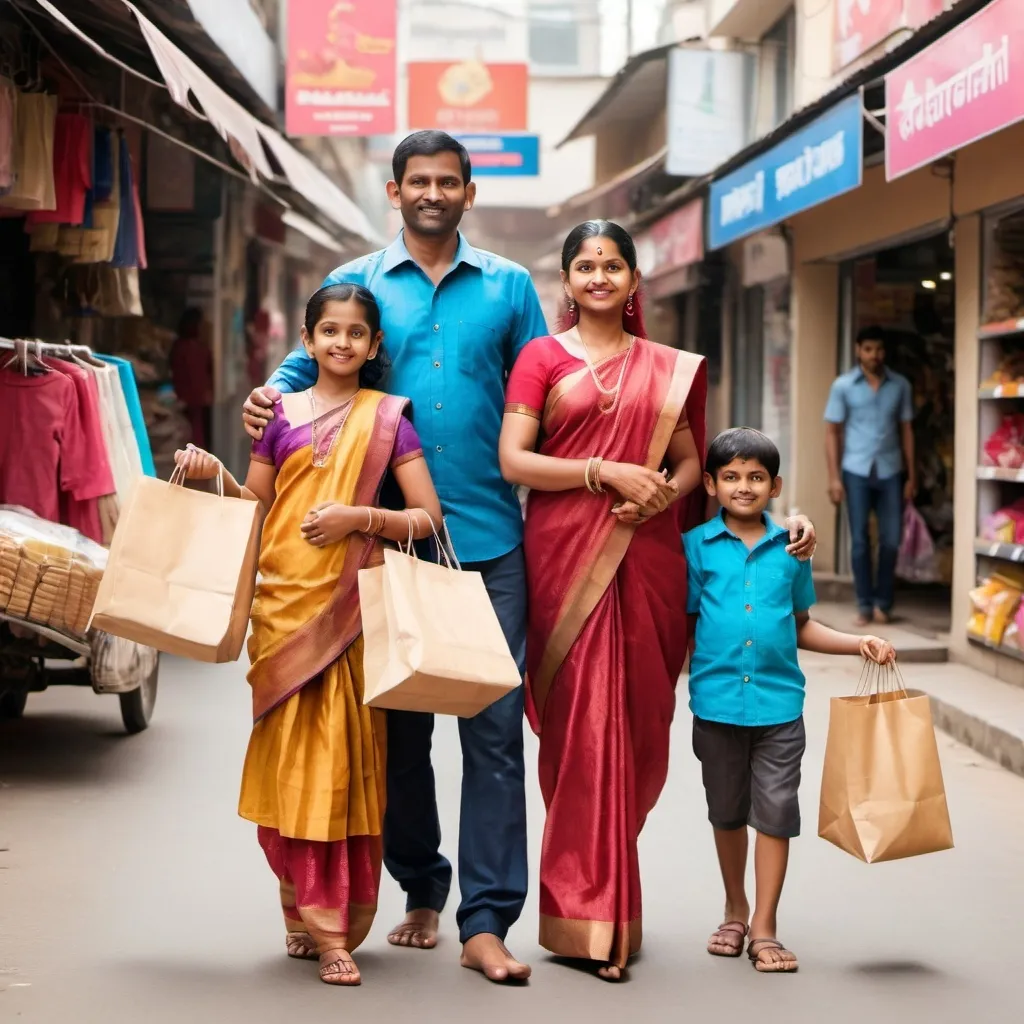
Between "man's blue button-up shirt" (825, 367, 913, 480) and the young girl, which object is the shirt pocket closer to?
the young girl

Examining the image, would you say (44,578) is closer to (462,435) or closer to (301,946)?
(301,946)

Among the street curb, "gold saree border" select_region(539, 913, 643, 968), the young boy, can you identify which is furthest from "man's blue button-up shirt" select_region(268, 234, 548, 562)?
the street curb

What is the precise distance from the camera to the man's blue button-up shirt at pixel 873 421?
1055cm

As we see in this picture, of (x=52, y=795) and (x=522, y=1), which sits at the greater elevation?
(x=522, y=1)

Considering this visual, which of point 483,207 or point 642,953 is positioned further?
point 483,207

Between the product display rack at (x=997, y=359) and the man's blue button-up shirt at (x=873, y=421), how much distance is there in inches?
60.8

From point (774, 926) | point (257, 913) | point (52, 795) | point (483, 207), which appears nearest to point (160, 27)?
point (52, 795)

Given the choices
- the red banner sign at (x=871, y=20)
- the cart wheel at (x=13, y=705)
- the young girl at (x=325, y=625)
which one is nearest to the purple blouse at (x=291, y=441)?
the young girl at (x=325, y=625)

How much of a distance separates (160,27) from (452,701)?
906 cm

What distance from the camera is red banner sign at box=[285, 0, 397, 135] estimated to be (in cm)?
1501

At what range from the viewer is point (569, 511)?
4090 millimetres

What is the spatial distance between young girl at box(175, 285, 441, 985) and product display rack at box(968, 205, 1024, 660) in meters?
5.43

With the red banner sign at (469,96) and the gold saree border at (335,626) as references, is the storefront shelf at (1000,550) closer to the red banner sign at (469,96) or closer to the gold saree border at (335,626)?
the gold saree border at (335,626)

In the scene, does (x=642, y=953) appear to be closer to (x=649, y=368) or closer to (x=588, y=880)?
(x=588, y=880)
